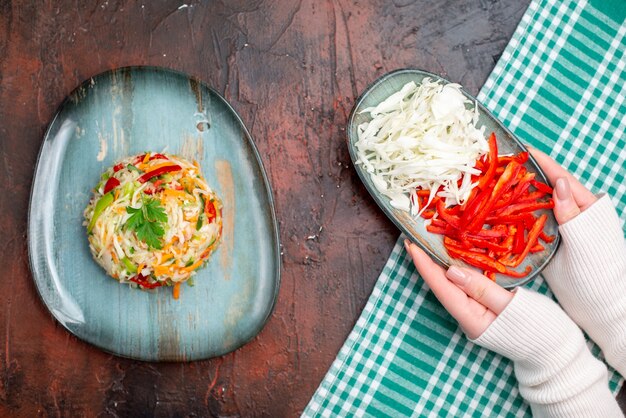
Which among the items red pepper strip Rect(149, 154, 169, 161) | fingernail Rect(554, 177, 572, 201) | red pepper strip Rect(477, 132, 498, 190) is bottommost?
fingernail Rect(554, 177, 572, 201)

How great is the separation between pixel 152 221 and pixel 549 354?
5.16 ft

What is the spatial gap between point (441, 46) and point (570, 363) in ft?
4.44

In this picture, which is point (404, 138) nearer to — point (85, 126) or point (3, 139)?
point (85, 126)

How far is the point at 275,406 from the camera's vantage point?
2.74m

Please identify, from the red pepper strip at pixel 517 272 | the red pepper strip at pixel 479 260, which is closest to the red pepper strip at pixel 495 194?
the red pepper strip at pixel 479 260

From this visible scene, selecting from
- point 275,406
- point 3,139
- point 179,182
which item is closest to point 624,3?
point 179,182

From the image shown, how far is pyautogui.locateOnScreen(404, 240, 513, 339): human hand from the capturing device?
8.32 feet

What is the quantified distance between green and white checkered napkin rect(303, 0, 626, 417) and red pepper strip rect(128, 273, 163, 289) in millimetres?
794

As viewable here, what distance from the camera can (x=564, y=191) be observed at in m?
2.55

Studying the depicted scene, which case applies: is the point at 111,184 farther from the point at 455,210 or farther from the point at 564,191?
the point at 564,191

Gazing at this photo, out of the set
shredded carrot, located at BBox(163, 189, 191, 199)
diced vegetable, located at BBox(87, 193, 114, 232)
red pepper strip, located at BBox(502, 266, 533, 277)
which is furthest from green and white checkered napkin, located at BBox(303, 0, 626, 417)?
diced vegetable, located at BBox(87, 193, 114, 232)

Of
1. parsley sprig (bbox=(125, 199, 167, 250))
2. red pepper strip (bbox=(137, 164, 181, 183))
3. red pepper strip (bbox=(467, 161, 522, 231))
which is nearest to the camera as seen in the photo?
parsley sprig (bbox=(125, 199, 167, 250))

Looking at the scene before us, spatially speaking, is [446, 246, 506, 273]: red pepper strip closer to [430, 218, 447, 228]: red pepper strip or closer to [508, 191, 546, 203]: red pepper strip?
[430, 218, 447, 228]: red pepper strip

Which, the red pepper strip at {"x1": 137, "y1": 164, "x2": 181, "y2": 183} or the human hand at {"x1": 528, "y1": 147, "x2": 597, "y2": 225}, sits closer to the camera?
the red pepper strip at {"x1": 137, "y1": 164, "x2": 181, "y2": 183}
